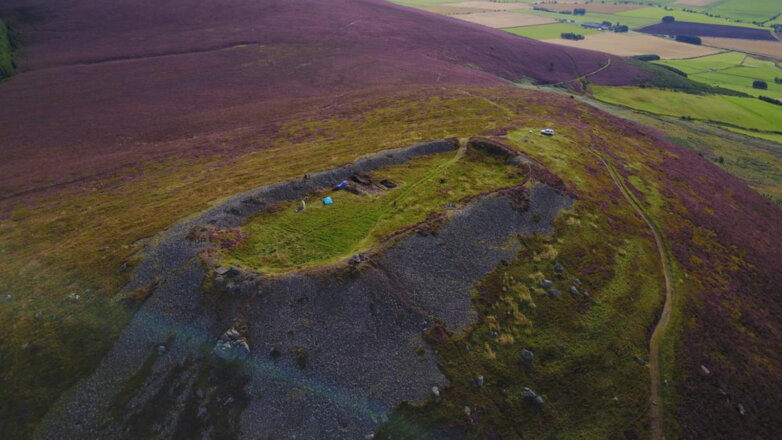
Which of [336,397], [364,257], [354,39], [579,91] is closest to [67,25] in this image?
[354,39]

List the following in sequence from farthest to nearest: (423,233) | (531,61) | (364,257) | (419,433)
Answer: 1. (531,61)
2. (423,233)
3. (364,257)
4. (419,433)

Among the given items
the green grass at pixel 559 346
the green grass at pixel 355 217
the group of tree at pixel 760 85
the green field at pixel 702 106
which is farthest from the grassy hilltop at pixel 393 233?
the group of tree at pixel 760 85

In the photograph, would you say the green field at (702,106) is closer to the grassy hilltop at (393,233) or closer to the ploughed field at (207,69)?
the grassy hilltop at (393,233)

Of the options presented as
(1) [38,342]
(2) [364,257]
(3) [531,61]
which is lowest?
(1) [38,342]

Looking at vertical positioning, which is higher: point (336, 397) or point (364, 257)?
point (364, 257)

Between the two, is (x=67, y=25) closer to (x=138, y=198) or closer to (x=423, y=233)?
(x=138, y=198)

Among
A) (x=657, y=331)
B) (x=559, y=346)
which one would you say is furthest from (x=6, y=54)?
(x=657, y=331)
